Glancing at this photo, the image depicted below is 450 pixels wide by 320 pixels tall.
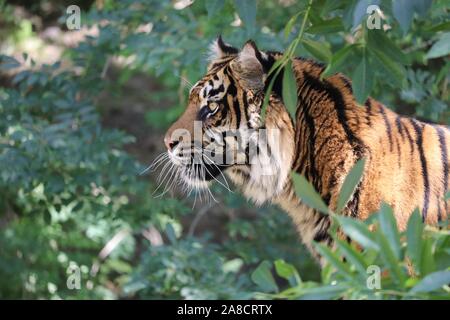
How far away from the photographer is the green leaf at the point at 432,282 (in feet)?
4.99

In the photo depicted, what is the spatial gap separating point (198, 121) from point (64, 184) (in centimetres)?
144

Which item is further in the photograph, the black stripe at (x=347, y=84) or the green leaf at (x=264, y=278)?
the black stripe at (x=347, y=84)

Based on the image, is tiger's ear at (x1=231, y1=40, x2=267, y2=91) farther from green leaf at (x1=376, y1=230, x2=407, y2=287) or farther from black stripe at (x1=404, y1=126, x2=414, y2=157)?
green leaf at (x1=376, y1=230, x2=407, y2=287)

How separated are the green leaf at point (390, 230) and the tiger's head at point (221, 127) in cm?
156

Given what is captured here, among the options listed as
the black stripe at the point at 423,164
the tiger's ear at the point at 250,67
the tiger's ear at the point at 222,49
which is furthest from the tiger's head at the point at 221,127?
the black stripe at the point at 423,164

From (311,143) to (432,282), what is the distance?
5.58 ft

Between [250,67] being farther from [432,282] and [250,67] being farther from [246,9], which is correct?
[432,282]

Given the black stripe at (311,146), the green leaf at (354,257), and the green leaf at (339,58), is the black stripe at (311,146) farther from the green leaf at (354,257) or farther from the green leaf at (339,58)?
the green leaf at (354,257)

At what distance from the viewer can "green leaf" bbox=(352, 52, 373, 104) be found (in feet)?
7.82

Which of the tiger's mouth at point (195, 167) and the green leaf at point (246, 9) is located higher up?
the green leaf at point (246, 9)

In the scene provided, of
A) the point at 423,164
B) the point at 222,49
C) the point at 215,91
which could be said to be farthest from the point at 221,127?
the point at 423,164

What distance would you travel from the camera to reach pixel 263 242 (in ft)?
17.7

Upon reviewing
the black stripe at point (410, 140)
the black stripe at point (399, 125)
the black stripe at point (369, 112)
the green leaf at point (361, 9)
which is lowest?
the black stripe at point (410, 140)
